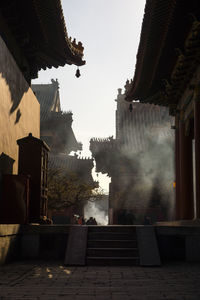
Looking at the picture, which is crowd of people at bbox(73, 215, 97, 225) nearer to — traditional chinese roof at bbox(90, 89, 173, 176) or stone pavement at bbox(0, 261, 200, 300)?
traditional chinese roof at bbox(90, 89, 173, 176)

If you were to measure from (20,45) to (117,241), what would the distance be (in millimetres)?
6517

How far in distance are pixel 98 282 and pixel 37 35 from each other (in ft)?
28.2

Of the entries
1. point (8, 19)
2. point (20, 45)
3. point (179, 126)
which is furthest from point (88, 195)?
point (8, 19)

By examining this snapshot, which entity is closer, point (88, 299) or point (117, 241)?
point (88, 299)

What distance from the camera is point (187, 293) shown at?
17.0 feet

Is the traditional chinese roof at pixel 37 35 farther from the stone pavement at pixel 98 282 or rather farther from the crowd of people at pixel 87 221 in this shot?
the crowd of people at pixel 87 221

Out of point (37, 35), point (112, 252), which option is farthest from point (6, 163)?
point (37, 35)

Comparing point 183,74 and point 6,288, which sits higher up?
point 183,74

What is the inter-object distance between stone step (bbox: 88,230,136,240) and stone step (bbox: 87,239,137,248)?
31 cm

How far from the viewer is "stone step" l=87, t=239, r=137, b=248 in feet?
32.1

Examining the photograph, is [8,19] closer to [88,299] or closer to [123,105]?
[88,299]

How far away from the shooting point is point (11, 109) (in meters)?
11.7

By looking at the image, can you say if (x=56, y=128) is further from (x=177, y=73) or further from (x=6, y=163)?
(x=6, y=163)

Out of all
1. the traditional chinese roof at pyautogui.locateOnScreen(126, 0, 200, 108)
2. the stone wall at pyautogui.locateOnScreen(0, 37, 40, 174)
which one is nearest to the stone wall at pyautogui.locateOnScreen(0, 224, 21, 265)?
the stone wall at pyautogui.locateOnScreen(0, 37, 40, 174)
